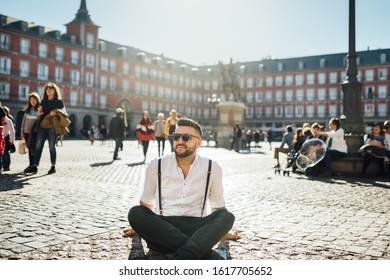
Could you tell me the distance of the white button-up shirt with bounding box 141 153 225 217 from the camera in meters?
3.05

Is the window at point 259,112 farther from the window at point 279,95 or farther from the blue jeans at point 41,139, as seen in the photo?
the blue jeans at point 41,139

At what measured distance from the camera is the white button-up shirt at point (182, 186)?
305cm

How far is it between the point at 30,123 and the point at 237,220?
5.82 m

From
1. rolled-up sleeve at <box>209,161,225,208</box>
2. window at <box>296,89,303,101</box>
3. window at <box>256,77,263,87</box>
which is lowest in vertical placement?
rolled-up sleeve at <box>209,161,225,208</box>

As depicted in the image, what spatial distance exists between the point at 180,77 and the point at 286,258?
6612 cm

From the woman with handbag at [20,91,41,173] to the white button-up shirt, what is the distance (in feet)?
19.7

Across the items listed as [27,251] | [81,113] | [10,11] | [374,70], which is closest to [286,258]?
[27,251]

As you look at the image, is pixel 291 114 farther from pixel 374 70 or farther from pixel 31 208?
pixel 31 208

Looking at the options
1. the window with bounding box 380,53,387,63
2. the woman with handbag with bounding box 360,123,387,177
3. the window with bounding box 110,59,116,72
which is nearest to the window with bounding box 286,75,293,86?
the window with bounding box 380,53,387,63

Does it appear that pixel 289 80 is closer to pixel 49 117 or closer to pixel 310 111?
pixel 310 111

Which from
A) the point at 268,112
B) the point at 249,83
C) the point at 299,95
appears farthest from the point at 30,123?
the point at 249,83

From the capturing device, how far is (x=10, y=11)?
4.23 metres

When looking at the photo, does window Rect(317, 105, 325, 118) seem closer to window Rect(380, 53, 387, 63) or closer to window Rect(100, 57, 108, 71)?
window Rect(380, 53, 387, 63)

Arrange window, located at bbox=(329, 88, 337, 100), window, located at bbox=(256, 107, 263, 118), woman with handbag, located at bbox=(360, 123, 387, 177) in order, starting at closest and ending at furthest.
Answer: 1. woman with handbag, located at bbox=(360, 123, 387, 177)
2. window, located at bbox=(329, 88, 337, 100)
3. window, located at bbox=(256, 107, 263, 118)
